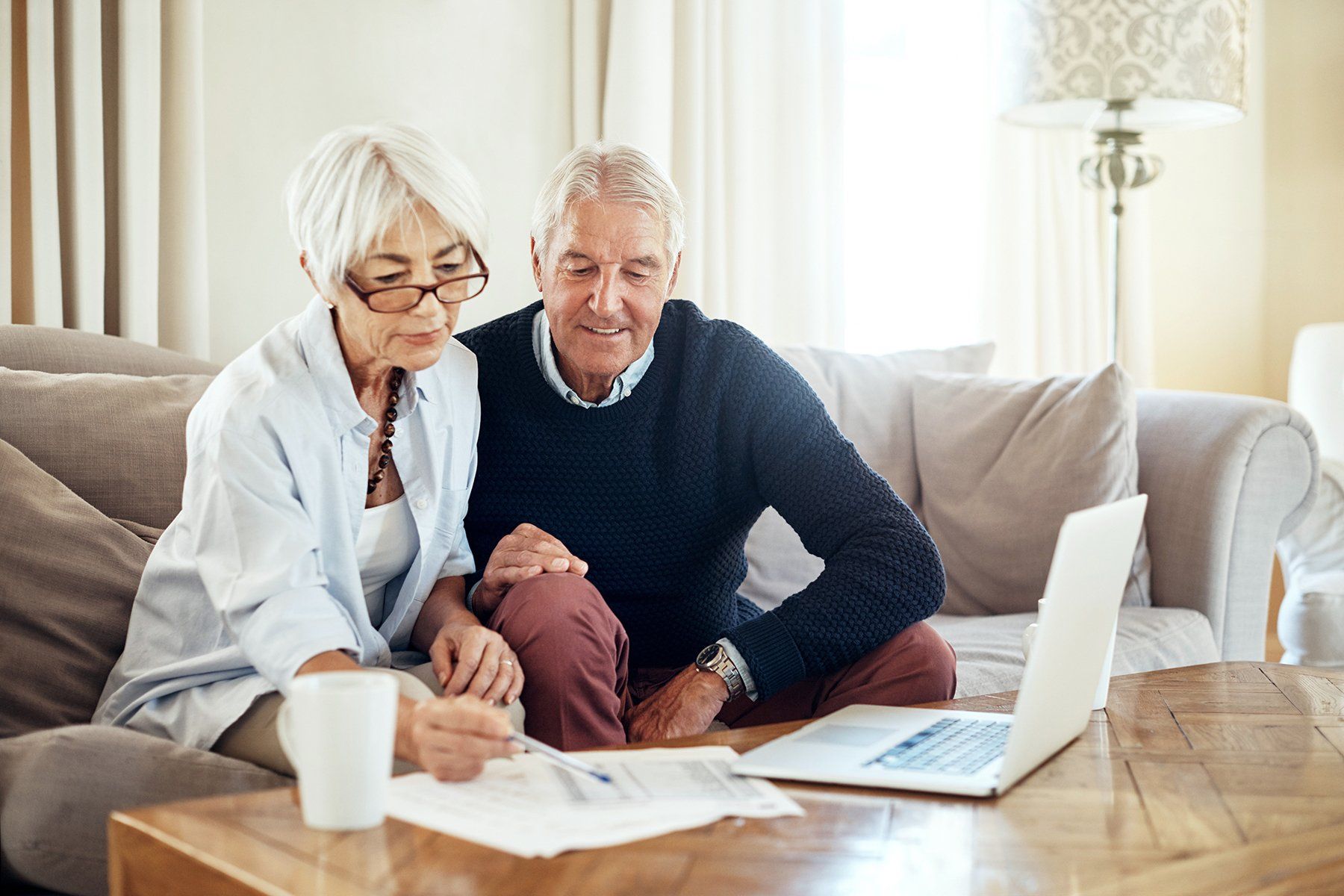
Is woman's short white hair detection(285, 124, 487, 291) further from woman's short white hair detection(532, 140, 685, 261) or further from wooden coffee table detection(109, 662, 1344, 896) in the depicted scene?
wooden coffee table detection(109, 662, 1344, 896)

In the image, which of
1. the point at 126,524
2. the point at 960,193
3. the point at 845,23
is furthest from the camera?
the point at 960,193

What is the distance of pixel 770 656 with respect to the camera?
1388mm

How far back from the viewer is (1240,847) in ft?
2.72

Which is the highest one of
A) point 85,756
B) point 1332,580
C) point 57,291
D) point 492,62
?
point 492,62

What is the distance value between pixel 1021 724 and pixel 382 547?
70 cm

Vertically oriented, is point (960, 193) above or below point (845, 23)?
below

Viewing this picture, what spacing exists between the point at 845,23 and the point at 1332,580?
1848 millimetres

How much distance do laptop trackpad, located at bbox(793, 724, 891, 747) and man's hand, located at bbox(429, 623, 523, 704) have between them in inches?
11.5

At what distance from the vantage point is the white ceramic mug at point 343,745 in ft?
2.65

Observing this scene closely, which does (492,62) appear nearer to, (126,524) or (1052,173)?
(126,524)

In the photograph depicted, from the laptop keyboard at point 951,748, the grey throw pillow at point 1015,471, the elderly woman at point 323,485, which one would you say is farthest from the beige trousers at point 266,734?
the grey throw pillow at point 1015,471

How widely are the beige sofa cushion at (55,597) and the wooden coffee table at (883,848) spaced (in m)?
0.50

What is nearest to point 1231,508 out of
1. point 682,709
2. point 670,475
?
point 670,475

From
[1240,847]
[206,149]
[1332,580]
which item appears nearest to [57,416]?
[206,149]
